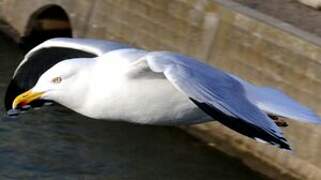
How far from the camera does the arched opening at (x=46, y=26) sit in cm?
1644

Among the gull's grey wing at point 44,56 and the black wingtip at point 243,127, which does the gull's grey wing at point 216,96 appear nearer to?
the black wingtip at point 243,127

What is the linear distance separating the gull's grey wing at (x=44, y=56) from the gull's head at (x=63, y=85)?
0.52 meters

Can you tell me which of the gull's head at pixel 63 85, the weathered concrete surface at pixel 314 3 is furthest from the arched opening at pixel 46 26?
the gull's head at pixel 63 85

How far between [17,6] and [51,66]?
785cm

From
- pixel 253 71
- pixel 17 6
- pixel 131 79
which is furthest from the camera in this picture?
pixel 17 6

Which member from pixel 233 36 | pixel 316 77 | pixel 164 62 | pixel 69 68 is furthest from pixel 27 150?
pixel 164 62

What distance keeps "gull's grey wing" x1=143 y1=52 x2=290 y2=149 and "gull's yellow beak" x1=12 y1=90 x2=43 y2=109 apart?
3.35 ft

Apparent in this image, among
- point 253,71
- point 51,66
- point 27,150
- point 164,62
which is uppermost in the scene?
point 164,62

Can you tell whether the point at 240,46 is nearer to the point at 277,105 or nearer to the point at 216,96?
the point at 277,105

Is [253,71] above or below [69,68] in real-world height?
below

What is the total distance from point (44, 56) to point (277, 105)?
6.85 feet

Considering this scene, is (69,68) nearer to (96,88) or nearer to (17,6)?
(96,88)

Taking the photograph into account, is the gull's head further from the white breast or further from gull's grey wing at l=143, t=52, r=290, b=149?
gull's grey wing at l=143, t=52, r=290, b=149

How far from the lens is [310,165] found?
1214cm
